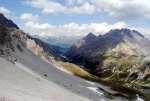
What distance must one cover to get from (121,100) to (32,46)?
265 ft

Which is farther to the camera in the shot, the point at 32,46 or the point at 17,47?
the point at 32,46

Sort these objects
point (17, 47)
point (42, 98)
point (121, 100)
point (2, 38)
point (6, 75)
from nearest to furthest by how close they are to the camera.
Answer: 1. point (42, 98)
2. point (6, 75)
3. point (2, 38)
4. point (121, 100)
5. point (17, 47)

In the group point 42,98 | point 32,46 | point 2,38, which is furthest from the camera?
point 32,46

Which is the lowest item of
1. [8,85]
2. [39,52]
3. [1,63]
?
[8,85]

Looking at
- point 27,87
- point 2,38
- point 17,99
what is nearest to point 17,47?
point 2,38

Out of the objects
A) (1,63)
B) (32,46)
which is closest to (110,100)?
(1,63)

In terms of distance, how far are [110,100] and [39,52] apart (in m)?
85.3

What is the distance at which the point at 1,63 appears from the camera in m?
50.0

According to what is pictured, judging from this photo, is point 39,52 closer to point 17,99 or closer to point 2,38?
point 2,38

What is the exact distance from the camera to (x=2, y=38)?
3627 inches

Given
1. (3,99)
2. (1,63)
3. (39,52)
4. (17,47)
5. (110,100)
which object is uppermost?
(39,52)

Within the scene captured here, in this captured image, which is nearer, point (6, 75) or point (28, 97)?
point (28, 97)

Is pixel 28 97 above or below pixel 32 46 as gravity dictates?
below

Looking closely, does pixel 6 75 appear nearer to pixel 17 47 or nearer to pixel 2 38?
pixel 2 38
